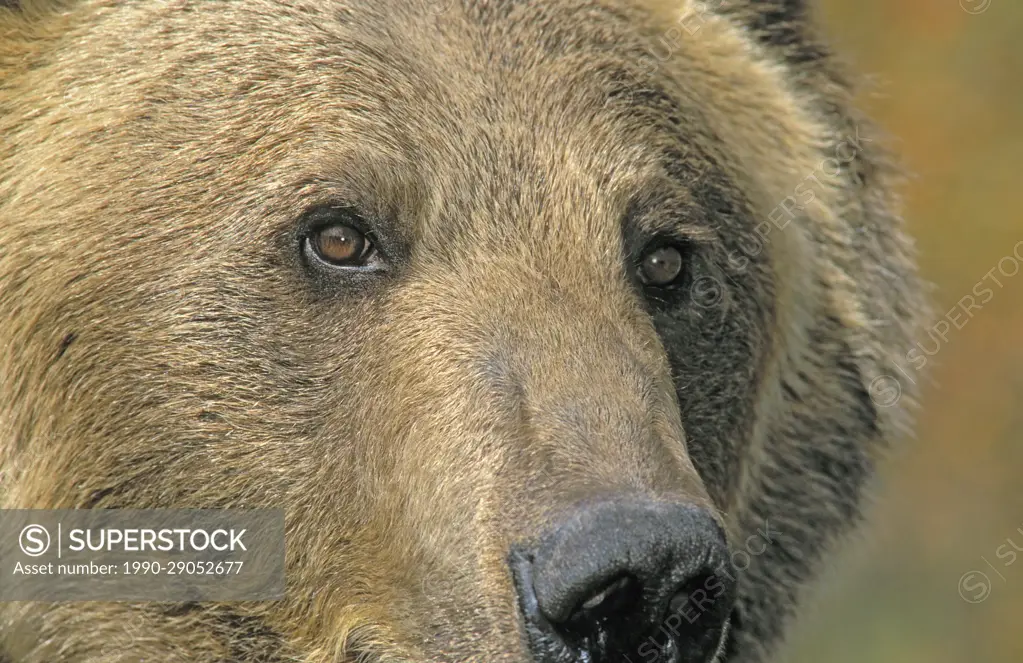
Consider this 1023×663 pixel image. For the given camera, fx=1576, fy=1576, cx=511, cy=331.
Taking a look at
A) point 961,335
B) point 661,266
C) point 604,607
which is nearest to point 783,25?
point 661,266

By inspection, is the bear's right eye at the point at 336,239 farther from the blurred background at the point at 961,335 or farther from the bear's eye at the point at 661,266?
the blurred background at the point at 961,335

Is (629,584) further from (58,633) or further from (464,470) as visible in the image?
(58,633)

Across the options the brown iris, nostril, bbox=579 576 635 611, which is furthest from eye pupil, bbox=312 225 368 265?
nostril, bbox=579 576 635 611

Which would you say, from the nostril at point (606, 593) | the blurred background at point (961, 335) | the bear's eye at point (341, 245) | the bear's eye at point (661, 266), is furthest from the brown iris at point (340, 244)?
the blurred background at point (961, 335)

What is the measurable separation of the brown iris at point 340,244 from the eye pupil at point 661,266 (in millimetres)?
930

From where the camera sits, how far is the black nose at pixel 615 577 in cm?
362

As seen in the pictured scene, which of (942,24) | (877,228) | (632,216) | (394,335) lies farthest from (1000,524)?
(394,335)

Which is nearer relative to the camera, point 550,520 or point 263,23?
point 550,520

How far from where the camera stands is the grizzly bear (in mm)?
4000

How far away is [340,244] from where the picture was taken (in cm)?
436

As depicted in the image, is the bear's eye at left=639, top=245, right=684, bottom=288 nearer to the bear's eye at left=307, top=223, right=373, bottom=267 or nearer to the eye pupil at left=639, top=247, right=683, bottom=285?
the eye pupil at left=639, top=247, right=683, bottom=285

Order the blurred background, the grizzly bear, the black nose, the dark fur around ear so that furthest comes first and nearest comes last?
1. the blurred background
2. the dark fur around ear
3. the grizzly bear
4. the black nose

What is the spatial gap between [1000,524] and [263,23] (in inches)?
280

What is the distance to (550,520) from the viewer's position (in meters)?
3.75
